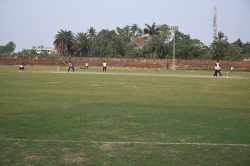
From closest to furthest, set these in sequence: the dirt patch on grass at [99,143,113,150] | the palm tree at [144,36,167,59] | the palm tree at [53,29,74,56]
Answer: the dirt patch on grass at [99,143,113,150], the palm tree at [144,36,167,59], the palm tree at [53,29,74,56]

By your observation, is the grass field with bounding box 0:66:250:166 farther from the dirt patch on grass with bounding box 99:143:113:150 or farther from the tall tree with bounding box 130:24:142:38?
the tall tree with bounding box 130:24:142:38

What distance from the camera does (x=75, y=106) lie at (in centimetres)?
906

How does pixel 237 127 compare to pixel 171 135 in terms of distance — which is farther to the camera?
pixel 237 127

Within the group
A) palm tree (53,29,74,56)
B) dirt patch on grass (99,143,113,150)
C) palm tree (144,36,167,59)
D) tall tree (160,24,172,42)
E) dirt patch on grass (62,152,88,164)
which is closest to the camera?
dirt patch on grass (62,152,88,164)

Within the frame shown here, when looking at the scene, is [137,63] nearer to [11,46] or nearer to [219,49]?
[219,49]

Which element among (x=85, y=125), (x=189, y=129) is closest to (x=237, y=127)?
(x=189, y=129)

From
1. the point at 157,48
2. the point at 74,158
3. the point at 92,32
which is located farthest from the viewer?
the point at 92,32

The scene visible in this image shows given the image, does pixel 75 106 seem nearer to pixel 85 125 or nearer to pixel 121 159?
pixel 85 125

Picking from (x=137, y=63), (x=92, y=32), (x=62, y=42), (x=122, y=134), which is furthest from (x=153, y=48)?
(x=122, y=134)

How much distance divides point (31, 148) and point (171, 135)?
109 inches

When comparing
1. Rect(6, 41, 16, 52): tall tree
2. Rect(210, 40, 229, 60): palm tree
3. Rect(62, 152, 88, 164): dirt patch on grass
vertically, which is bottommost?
Rect(62, 152, 88, 164): dirt patch on grass

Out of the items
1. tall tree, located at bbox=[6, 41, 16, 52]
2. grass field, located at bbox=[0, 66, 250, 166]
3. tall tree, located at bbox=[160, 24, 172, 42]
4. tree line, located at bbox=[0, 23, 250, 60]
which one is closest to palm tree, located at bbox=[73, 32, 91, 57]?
tree line, located at bbox=[0, 23, 250, 60]

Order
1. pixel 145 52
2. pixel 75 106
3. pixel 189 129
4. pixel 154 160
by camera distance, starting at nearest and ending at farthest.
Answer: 1. pixel 154 160
2. pixel 189 129
3. pixel 75 106
4. pixel 145 52

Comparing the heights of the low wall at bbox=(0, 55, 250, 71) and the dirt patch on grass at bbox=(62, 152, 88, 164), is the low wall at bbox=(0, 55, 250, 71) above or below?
above
